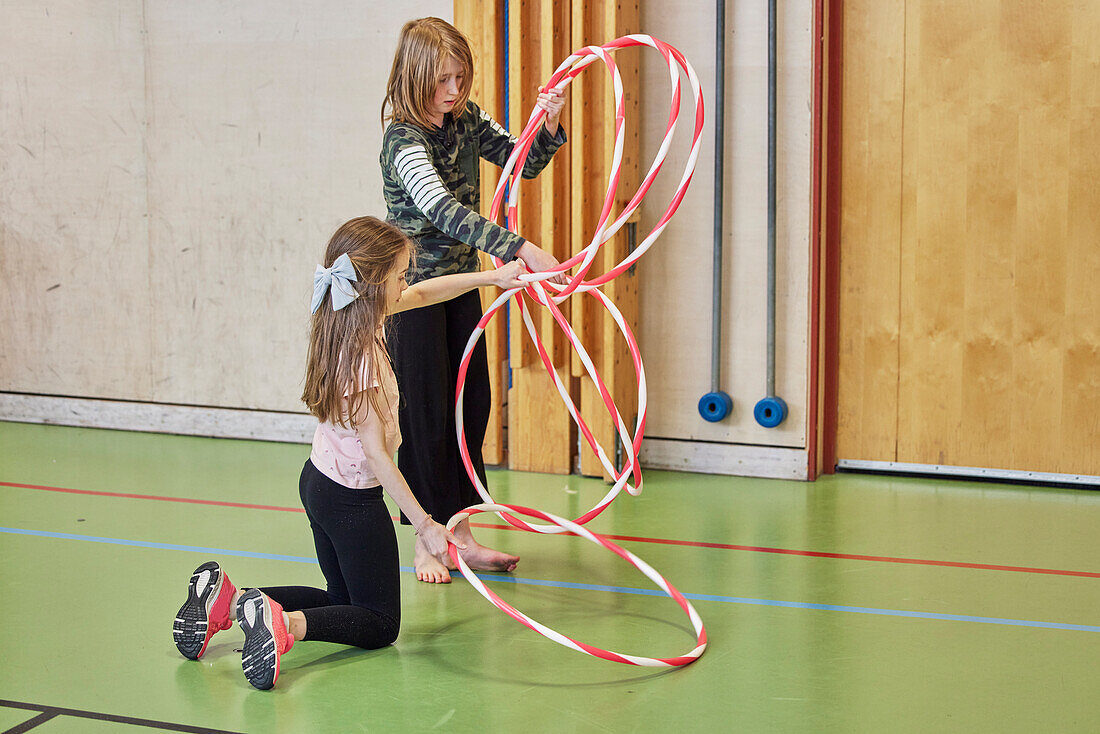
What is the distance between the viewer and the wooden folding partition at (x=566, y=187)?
4.61 meters

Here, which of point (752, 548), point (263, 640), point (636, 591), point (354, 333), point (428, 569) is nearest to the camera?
point (263, 640)

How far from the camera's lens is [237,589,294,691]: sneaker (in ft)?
8.82

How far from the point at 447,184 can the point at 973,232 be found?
224 cm

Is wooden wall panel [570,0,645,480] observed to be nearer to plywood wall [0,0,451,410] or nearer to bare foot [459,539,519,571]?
plywood wall [0,0,451,410]

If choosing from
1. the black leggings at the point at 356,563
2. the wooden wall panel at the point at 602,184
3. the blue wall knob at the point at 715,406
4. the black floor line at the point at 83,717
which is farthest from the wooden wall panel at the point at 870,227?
the black floor line at the point at 83,717

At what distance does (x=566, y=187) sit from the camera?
4.73 m

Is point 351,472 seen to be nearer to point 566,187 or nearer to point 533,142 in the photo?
point 533,142

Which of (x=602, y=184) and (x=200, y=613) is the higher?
(x=602, y=184)

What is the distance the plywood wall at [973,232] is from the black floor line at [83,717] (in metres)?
3.12

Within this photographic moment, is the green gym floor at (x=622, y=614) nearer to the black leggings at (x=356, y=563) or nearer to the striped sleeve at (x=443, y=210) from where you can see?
the black leggings at (x=356, y=563)

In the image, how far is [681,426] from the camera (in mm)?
4902

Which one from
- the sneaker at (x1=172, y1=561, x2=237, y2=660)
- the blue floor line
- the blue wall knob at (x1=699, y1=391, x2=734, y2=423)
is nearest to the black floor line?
the sneaker at (x1=172, y1=561, x2=237, y2=660)

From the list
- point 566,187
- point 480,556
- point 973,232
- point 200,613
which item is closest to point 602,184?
point 566,187

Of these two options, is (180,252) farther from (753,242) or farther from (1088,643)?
(1088,643)
